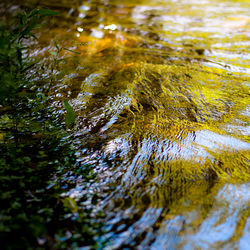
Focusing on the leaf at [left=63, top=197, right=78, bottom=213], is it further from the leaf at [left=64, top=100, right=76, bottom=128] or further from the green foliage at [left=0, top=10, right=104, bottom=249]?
the leaf at [left=64, top=100, right=76, bottom=128]

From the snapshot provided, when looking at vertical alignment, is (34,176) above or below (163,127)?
above

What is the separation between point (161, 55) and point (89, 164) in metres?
3.21

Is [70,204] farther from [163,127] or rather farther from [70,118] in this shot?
[163,127]

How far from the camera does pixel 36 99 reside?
2982 mm

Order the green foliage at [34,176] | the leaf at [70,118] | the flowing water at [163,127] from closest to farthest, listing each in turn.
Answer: the green foliage at [34,176], the flowing water at [163,127], the leaf at [70,118]

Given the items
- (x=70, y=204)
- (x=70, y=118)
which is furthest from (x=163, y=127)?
(x=70, y=204)

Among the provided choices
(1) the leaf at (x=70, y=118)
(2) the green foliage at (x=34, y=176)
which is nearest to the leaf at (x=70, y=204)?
(2) the green foliage at (x=34, y=176)

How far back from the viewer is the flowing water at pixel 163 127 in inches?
63.4

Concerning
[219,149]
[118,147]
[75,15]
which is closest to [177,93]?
[219,149]

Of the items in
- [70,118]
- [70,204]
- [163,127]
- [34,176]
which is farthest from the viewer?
[163,127]

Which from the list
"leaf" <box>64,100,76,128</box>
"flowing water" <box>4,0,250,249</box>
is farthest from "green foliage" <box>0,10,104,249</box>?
"flowing water" <box>4,0,250,249</box>

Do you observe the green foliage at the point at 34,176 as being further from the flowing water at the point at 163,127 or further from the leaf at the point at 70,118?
the flowing water at the point at 163,127

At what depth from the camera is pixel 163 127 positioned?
263 centimetres

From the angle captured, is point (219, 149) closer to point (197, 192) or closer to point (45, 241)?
point (197, 192)
